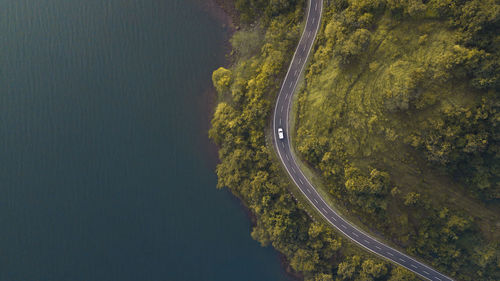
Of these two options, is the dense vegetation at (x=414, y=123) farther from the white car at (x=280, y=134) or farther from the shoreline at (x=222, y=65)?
the shoreline at (x=222, y=65)

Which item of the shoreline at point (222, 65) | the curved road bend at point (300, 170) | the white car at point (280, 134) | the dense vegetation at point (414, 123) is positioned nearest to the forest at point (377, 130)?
the dense vegetation at point (414, 123)

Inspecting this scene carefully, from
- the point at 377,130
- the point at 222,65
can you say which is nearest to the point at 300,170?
the point at 377,130

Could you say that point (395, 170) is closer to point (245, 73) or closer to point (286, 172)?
point (286, 172)

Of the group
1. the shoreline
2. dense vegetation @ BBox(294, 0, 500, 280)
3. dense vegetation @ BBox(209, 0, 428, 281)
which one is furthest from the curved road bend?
the shoreline

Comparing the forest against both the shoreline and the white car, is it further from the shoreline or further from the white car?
the white car

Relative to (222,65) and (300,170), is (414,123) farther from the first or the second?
(222,65)

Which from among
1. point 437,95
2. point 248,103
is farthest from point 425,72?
point 248,103

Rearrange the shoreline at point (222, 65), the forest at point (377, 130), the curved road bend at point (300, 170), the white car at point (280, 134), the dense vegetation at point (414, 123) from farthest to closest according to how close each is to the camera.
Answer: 1. the shoreline at point (222, 65)
2. the white car at point (280, 134)
3. the curved road bend at point (300, 170)
4. the forest at point (377, 130)
5. the dense vegetation at point (414, 123)
